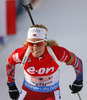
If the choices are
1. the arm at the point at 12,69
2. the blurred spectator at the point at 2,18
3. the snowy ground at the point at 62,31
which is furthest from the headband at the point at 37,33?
the blurred spectator at the point at 2,18

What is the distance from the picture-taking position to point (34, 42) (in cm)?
388

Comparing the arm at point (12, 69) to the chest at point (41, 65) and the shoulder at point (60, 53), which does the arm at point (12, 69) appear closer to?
the chest at point (41, 65)

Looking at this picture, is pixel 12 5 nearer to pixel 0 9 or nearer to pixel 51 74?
pixel 0 9

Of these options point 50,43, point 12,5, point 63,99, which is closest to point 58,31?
point 12,5

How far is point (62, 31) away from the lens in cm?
871

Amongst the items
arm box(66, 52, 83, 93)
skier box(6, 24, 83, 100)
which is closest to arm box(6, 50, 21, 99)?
skier box(6, 24, 83, 100)

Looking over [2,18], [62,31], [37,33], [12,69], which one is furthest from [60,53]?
[62,31]

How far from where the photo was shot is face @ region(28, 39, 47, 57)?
3.88 meters

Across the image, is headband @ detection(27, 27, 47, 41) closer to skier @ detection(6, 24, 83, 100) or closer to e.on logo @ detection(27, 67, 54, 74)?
skier @ detection(6, 24, 83, 100)

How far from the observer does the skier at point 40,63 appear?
393 centimetres

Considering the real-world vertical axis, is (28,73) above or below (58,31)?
below

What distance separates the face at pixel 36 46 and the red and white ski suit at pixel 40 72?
9cm

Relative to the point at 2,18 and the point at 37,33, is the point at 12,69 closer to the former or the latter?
the point at 37,33

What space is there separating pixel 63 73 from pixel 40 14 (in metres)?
4.14
